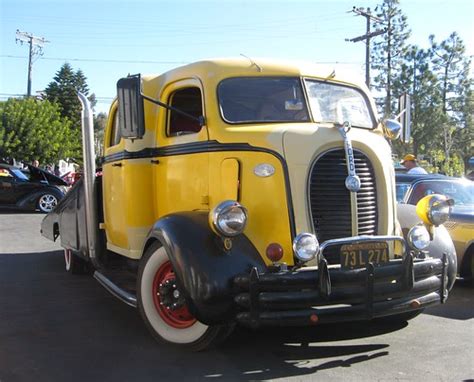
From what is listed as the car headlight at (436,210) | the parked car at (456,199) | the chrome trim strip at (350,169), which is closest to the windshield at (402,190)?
the parked car at (456,199)

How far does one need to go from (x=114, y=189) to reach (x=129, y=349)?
6.63 ft

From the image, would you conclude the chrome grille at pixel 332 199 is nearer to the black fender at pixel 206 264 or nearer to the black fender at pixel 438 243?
the black fender at pixel 206 264

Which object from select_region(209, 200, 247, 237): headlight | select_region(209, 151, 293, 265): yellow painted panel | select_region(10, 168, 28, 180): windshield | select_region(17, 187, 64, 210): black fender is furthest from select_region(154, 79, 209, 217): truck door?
select_region(10, 168, 28, 180): windshield

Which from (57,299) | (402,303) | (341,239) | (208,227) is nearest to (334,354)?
(402,303)

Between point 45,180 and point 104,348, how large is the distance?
12806 millimetres

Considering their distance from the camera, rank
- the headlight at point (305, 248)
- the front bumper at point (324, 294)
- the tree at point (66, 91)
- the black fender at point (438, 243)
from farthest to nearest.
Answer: the tree at point (66, 91) < the black fender at point (438, 243) < the headlight at point (305, 248) < the front bumper at point (324, 294)

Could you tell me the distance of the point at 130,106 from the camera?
4.64 m

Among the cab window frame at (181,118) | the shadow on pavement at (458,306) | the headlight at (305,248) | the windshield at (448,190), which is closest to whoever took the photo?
the headlight at (305,248)

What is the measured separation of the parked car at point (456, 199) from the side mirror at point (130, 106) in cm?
418

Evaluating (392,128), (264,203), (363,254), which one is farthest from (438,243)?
(264,203)

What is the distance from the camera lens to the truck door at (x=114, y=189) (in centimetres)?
553

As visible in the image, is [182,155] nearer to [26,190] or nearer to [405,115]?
[405,115]

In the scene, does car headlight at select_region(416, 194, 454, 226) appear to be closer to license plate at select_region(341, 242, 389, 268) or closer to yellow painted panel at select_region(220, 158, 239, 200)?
license plate at select_region(341, 242, 389, 268)

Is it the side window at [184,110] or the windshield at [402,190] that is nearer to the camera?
the side window at [184,110]
